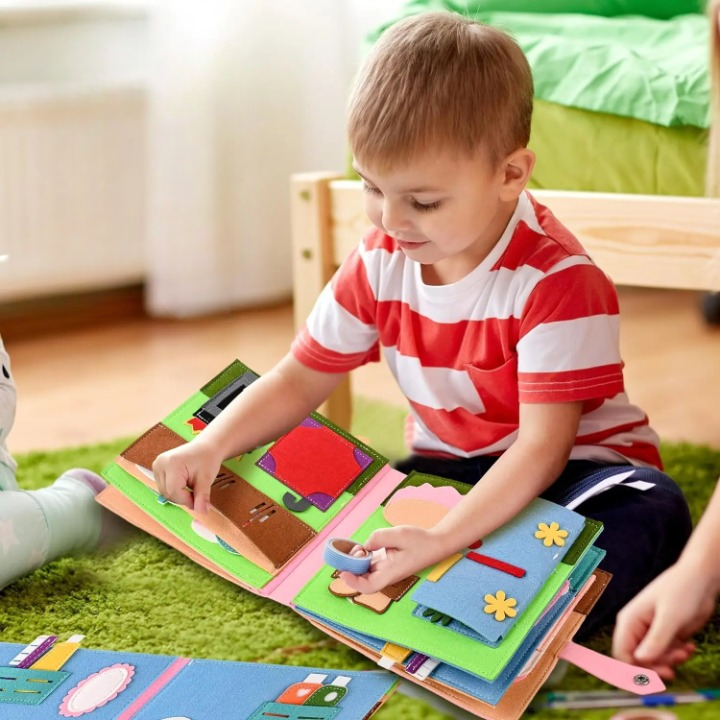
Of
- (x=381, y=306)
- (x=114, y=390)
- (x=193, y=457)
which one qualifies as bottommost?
(x=114, y=390)

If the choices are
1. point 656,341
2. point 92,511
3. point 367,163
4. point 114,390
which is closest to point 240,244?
point 114,390

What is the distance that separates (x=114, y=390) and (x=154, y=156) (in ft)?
1.65

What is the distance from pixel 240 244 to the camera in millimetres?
2070

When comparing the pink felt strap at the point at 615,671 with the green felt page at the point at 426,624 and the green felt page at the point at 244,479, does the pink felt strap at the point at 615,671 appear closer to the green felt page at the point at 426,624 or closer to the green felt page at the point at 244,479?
the green felt page at the point at 426,624

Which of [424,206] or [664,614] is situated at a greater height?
[424,206]

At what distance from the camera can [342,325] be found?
42.7 inches

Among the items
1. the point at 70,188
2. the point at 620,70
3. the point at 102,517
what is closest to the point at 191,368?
the point at 70,188

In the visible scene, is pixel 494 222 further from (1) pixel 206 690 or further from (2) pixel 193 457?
(1) pixel 206 690

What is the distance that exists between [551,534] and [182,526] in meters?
0.33

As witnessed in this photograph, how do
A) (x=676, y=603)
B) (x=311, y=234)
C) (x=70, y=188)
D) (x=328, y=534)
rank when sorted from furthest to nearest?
(x=70, y=188) < (x=311, y=234) < (x=328, y=534) < (x=676, y=603)

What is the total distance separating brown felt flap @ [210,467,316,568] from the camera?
939mm

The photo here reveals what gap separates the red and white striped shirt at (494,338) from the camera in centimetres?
94

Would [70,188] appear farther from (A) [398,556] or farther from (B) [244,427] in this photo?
(A) [398,556]

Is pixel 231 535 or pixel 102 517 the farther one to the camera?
pixel 102 517
